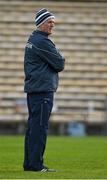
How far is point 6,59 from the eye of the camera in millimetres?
25969

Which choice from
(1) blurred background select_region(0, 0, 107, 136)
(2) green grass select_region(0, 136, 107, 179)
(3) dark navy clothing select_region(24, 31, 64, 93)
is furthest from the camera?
(1) blurred background select_region(0, 0, 107, 136)

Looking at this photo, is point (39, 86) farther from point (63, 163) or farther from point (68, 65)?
point (68, 65)

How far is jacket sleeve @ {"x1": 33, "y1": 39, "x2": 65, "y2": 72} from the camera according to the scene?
8828mm

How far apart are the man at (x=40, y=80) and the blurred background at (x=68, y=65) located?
13.5 meters

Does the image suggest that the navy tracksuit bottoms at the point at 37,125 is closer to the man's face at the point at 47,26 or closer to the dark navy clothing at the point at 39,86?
the dark navy clothing at the point at 39,86

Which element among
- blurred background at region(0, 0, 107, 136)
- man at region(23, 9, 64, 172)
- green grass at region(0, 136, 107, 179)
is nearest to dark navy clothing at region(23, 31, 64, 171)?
man at region(23, 9, 64, 172)

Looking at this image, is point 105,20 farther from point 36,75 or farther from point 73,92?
point 36,75

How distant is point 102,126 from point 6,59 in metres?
4.53

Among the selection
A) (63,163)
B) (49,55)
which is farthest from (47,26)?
(63,163)

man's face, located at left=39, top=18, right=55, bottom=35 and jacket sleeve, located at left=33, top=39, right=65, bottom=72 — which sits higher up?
man's face, located at left=39, top=18, right=55, bottom=35

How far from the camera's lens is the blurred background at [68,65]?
23562 mm

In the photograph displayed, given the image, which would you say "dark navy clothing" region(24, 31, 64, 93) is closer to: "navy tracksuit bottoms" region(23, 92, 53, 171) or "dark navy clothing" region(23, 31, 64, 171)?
"dark navy clothing" region(23, 31, 64, 171)

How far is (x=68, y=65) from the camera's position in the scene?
1019 inches

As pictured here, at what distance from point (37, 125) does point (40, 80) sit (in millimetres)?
488
